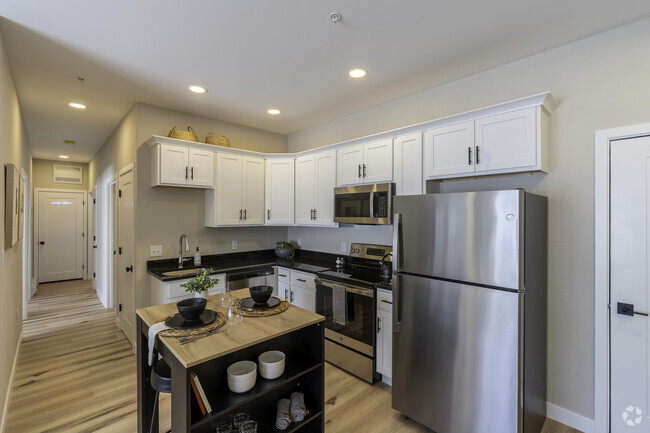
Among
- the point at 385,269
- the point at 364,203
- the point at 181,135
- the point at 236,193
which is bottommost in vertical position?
the point at 385,269

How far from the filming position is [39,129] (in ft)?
15.1

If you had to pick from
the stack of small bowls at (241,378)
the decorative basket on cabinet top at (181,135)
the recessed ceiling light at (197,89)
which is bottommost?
the stack of small bowls at (241,378)

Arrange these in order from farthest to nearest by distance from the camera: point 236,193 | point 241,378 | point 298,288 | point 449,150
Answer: point 236,193 → point 298,288 → point 449,150 → point 241,378

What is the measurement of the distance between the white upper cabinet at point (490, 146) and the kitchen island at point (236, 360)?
1.62 m

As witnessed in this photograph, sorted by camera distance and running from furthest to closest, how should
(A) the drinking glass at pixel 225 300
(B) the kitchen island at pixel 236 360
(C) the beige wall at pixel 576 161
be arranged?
(C) the beige wall at pixel 576 161, (A) the drinking glass at pixel 225 300, (B) the kitchen island at pixel 236 360

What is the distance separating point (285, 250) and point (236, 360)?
103 inches

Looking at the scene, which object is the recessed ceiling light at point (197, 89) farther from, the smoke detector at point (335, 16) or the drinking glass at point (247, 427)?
the drinking glass at point (247, 427)

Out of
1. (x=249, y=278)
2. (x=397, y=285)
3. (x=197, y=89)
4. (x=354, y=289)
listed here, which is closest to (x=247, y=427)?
(x=397, y=285)

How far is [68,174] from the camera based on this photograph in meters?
7.26

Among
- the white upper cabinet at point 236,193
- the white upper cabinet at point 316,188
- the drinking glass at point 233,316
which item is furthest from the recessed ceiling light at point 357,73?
the drinking glass at point 233,316

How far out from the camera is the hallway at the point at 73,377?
2.36 metres

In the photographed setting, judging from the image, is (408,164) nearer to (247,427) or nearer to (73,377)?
(247,427)

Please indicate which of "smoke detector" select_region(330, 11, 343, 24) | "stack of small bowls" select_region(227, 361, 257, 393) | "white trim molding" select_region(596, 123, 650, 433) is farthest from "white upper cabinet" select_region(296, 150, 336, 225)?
"white trim molding" select_region(596, 123, 650, 433)

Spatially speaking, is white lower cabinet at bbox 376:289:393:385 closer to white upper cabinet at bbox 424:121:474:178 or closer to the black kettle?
the black kettle
